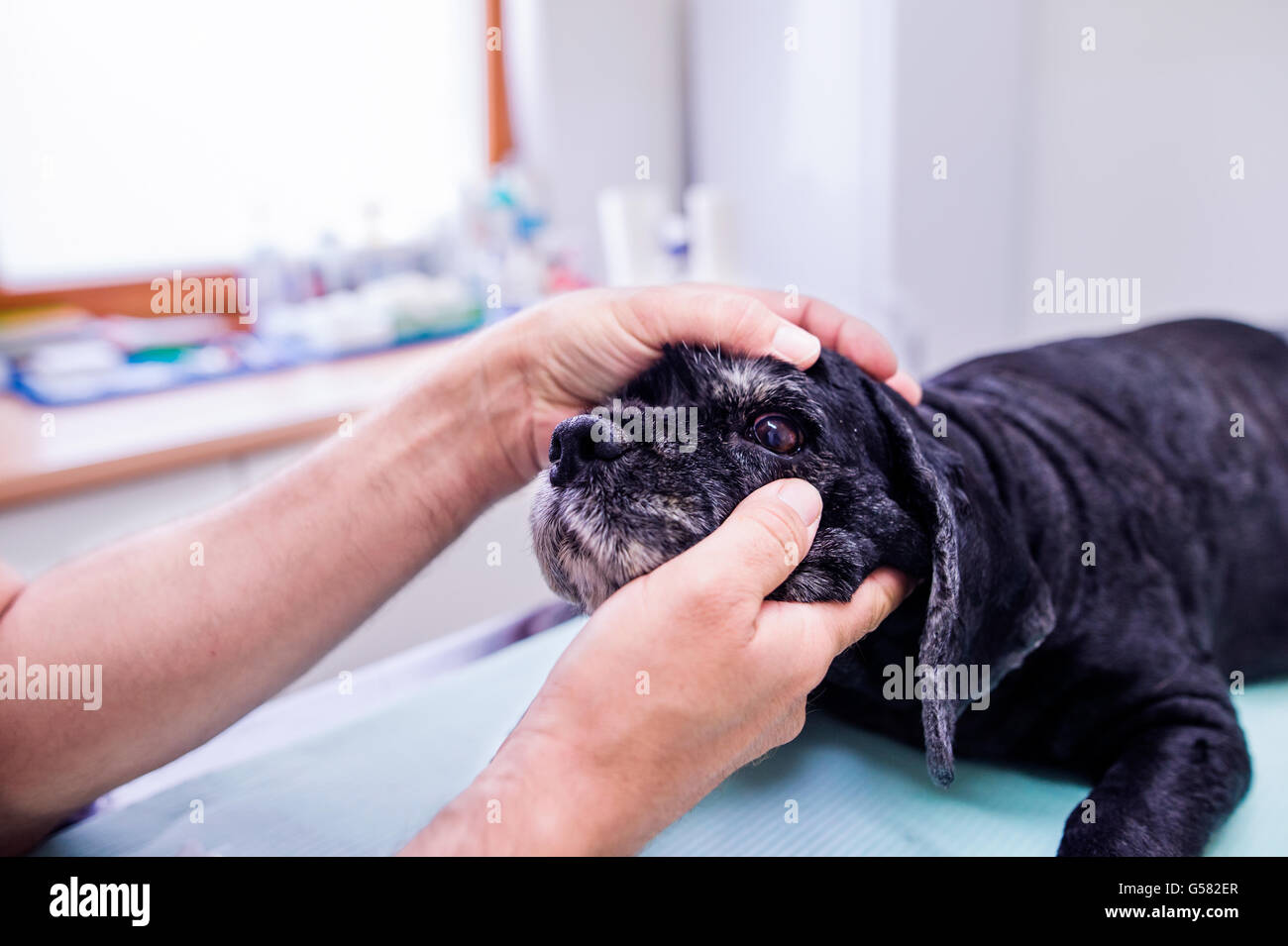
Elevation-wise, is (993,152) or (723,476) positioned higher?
(993,152)

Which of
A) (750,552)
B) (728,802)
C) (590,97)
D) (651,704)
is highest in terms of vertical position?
(590,97)

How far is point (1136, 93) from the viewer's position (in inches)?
118

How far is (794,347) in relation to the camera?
1054 mm

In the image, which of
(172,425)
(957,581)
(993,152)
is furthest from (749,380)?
(993,152)

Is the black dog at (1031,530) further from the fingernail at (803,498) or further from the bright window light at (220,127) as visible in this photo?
the bright window light at (220,127)

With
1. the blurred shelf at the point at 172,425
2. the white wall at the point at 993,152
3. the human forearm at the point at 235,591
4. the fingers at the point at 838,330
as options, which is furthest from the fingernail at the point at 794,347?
the white wall at the point at 993,152

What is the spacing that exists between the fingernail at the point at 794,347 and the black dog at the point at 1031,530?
1 cm

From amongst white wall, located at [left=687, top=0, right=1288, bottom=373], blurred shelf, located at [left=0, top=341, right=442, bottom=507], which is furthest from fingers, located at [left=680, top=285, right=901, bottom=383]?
white wall, located at [left=687, top=0, right=1288, bottom=373]

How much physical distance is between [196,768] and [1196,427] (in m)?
1.51

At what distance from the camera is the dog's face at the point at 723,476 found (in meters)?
0.96

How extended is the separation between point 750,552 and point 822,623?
0.12 meters

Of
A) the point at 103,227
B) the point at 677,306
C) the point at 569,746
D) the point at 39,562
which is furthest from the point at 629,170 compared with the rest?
the point at 569,746

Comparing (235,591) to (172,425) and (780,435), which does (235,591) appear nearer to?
(780,435)

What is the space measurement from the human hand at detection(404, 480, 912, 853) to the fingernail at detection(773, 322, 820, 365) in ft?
0.66
